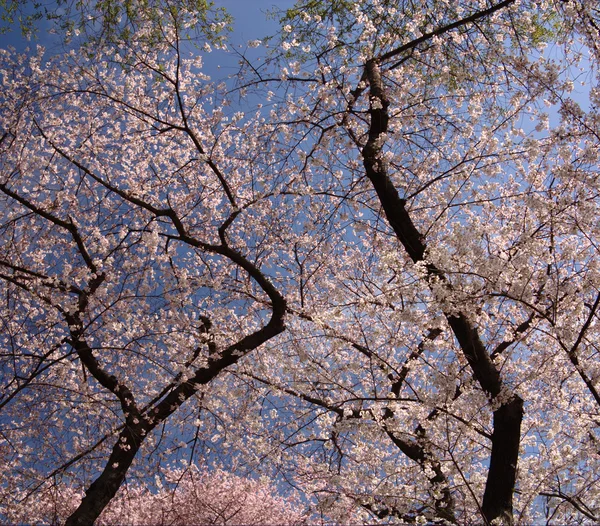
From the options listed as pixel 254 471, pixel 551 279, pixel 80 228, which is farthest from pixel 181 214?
pixel 551 279

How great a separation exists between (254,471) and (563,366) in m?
4.02

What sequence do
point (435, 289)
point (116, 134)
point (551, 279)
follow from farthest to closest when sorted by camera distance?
point (116, 134)
point (551, 279)
point (435, 289)

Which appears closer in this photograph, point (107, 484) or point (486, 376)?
point (486, 376)

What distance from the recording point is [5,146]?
6.21 meters

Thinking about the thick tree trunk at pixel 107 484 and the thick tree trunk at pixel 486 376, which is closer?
the thick tree trunk at pixel 486 376

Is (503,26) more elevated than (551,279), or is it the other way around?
(503,26)

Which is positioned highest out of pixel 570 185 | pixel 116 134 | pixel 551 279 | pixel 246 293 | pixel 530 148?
pixel 116 134

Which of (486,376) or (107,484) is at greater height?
(486,376)

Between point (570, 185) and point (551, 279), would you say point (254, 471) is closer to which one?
point (551, 279)

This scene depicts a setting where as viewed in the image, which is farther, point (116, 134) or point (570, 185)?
point (116, 134)

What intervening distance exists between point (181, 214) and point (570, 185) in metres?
5.38

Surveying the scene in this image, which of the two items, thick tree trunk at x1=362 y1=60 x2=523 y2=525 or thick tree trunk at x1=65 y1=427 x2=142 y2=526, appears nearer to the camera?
thick tree trunk at x1=362 y1=60 x2=523 y2=525

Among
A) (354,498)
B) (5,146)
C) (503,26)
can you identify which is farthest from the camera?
(5,146)

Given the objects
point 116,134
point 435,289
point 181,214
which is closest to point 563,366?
point 435,289
